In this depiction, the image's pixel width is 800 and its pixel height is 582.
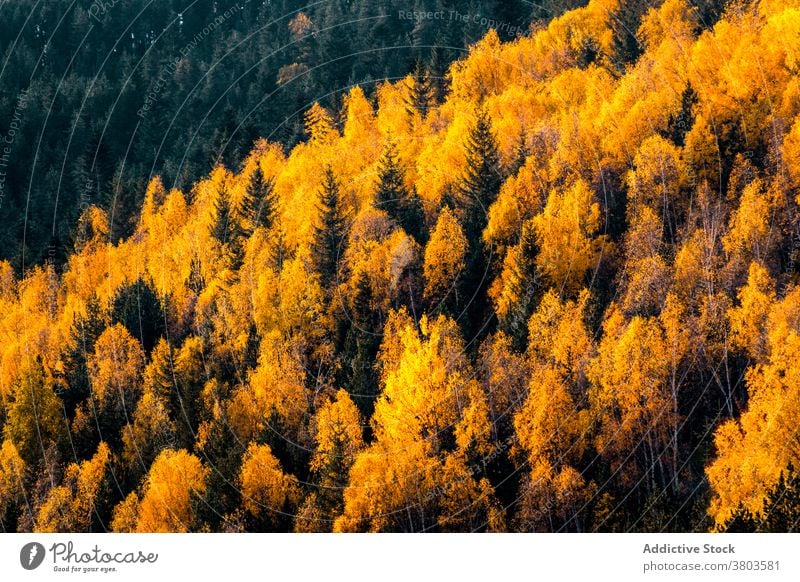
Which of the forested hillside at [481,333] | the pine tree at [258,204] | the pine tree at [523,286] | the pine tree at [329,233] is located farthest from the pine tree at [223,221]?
the pine tree at [523,286]

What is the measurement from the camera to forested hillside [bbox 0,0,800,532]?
172 feet

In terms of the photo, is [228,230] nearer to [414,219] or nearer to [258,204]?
[258,204]

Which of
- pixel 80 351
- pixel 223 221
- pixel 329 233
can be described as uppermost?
pixel 223 221

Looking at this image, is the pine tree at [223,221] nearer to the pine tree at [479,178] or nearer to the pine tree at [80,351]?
the pine tree at [80,351]

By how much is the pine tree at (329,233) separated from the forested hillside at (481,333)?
0.88ft

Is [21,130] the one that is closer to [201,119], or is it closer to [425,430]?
[201,119]

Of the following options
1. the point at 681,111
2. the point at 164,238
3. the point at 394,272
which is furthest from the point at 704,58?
the point at 164,238

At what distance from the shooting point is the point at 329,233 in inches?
3086

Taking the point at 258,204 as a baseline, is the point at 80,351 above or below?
below

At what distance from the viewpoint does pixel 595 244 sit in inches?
2731

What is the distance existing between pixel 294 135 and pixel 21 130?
69.4 meters

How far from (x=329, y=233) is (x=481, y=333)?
1919 cm

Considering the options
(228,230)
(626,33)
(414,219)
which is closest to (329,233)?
(414,219)

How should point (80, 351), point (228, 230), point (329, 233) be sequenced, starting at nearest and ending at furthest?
point (329, 233) → point (80, 351) → point (228, 230)
